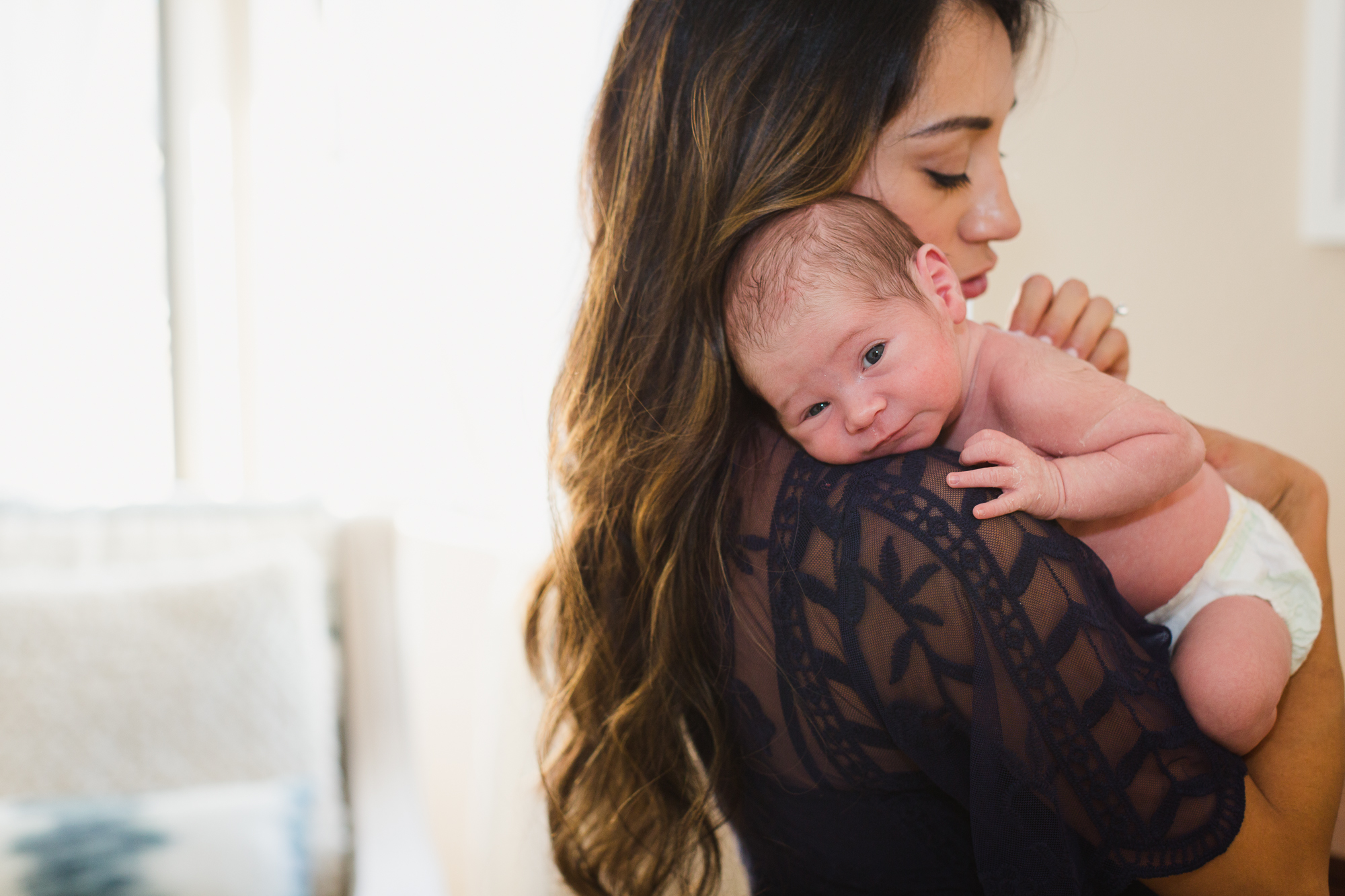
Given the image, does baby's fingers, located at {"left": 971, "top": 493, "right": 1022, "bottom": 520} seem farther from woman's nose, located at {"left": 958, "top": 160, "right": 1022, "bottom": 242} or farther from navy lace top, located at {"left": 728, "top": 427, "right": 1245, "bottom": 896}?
woman's nose, located at {"left": 958, "top": 160, "right": 1022, "bottom": 242}

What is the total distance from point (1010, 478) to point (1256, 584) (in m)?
0.38

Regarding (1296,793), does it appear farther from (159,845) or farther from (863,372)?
(159,845)

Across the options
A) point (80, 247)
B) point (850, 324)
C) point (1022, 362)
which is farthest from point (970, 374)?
point (80, 247)

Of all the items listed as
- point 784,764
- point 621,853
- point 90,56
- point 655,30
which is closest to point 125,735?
point 621,853

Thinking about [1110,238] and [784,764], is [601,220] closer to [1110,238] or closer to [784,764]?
[784,764]

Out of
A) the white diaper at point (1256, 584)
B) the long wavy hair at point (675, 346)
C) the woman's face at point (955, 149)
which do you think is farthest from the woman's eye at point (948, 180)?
the white diaper at point (1256, 584)

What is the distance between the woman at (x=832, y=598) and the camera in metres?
0.67

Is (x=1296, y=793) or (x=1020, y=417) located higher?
(x=1020, y=417)

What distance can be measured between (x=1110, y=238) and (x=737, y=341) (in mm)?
1306

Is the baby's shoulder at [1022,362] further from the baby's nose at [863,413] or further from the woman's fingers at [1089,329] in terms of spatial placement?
the woman's fingers at [1089,329]

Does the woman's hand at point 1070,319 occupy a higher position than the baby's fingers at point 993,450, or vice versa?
the woman's hand at point 1070,319

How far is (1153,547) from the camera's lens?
2.80ft

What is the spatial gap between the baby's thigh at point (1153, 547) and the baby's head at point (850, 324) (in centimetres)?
20

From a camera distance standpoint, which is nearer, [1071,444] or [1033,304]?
[1071,444]
